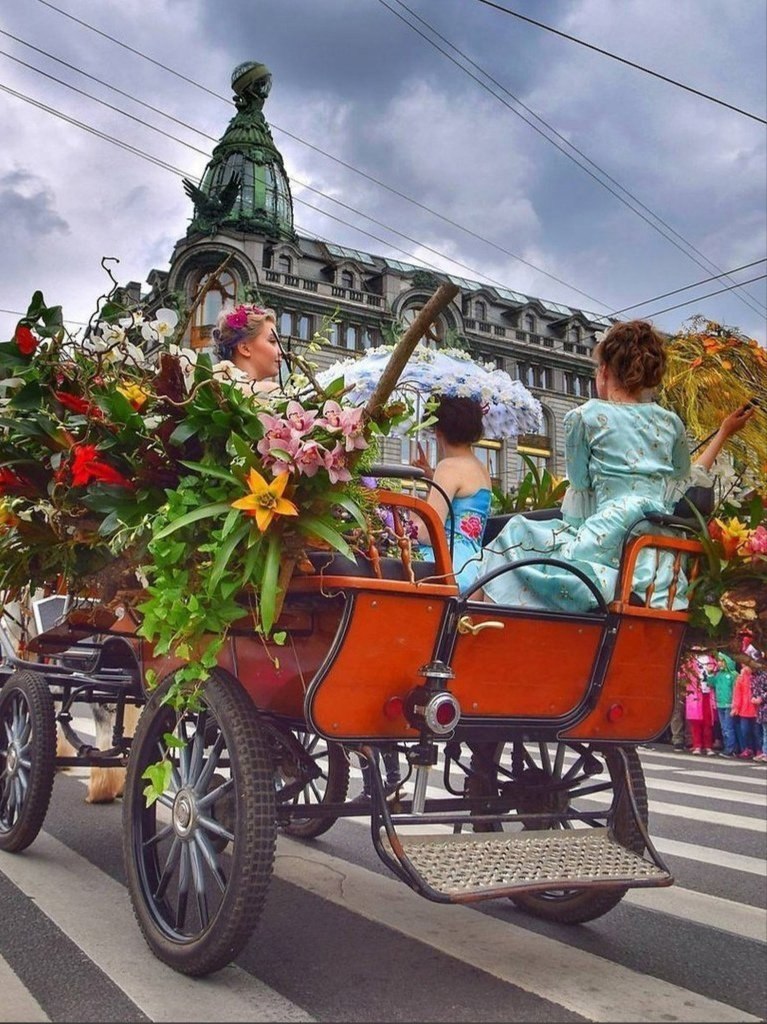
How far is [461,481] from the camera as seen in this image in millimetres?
3936

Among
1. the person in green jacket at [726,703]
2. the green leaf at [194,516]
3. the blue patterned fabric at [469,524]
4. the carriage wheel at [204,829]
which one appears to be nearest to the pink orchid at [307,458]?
the green leaf at [194,516]

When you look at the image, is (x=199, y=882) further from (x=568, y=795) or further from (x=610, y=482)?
(x=610, y=482)

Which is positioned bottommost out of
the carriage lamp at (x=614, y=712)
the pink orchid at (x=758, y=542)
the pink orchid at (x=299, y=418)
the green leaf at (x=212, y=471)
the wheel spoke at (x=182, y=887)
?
the wheel spoke at (x=182, y=887)

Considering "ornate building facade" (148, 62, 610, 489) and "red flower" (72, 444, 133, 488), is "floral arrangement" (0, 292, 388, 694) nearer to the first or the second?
"red flower" (72, 444, 133, 488)

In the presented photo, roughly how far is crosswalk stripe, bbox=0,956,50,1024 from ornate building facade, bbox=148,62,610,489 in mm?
Answer: 28015

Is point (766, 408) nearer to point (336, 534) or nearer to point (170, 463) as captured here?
point (336, 534)

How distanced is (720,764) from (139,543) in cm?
904

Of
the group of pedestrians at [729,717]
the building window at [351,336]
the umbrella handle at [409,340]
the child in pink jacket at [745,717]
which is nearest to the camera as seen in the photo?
the umbrella handle at [409,340]

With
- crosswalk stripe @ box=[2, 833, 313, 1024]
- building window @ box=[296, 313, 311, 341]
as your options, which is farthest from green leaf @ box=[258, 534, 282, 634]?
building window @ box=[296, 313, 311, 341]

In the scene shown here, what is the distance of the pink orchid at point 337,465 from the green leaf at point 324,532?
13 centimetres

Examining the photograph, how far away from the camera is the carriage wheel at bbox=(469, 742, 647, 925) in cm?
334

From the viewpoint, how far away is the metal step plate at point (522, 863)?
8.93 ft

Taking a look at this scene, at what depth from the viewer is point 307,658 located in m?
2.91

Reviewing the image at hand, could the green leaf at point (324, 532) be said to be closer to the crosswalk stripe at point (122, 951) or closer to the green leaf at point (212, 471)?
the green leaf at point (212, 471)
